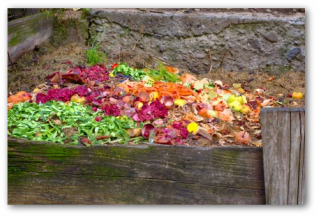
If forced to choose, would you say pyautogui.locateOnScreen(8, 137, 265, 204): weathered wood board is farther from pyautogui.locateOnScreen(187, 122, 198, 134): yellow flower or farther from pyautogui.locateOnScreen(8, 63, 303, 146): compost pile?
pyautogui.locateOnScreen(187, 122, 198, 134): yellow flower

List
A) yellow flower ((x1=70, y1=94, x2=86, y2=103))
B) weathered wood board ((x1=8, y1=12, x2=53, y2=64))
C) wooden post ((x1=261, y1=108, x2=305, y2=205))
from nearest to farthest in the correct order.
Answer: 1. wooden post ((x1=261, y1=108, x2=305, y2=205))
2. yellow flower ((x1=70, y1=94, x2=86, y2=103))
3. weathered wood board ((x1=8, y1=12, x2=53, y2=64))

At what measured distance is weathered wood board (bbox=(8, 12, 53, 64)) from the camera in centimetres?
355

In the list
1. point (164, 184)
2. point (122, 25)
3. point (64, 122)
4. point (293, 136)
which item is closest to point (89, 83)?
point (64, 122)

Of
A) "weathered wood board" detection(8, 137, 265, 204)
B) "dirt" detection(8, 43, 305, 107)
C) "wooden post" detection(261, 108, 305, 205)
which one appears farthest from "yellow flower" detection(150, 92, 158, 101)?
"wooden post" detection(261, 108, 305, 205)

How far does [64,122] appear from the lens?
9.89ft

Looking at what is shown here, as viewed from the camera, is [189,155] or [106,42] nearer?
[189,155]

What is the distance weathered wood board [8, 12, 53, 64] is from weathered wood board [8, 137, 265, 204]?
1.01m

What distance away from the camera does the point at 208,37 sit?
13.3ft

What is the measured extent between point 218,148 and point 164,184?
39cm

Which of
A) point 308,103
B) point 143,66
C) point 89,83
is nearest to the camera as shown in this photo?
point 308,103

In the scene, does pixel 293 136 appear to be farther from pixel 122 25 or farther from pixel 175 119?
pixel 122 25

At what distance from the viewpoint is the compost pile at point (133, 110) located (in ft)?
A: 9.65

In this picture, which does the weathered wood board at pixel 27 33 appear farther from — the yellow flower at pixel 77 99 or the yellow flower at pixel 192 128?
the yellow flower at pixel 192 128

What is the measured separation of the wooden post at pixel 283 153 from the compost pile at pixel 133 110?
263 millimetres
